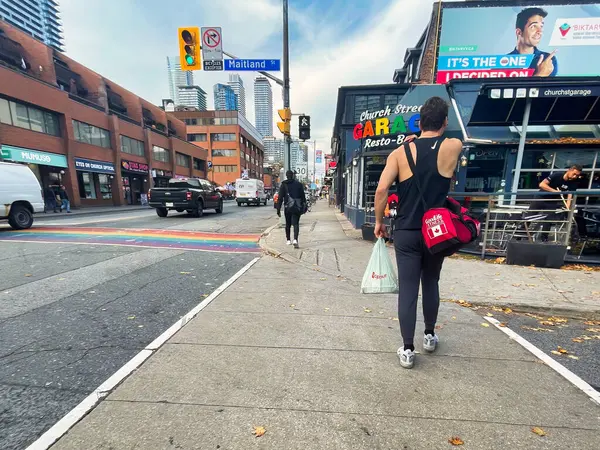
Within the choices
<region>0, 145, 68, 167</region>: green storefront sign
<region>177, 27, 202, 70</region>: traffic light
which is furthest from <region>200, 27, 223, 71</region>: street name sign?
<region>0, 145, 68, 167</region>: green storefront sign

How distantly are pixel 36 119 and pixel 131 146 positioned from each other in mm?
11045

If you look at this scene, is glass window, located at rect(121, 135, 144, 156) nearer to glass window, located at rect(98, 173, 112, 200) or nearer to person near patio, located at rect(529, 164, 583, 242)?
glass window, located at rect(98, 173, 112, 200)

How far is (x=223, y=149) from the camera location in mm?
63969

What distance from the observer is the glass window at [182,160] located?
4306 cm

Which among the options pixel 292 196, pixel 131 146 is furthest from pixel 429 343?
pixel 131 146

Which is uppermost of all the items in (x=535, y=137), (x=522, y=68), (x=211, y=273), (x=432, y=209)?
(x=522, y=68)

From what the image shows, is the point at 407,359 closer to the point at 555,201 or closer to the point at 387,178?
the point at 387,178

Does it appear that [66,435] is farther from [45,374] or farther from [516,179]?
[516,179]

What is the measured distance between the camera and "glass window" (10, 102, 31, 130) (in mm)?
19391

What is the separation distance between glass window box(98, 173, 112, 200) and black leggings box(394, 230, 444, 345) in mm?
32702

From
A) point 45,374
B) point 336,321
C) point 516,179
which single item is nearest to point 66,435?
point 45,374

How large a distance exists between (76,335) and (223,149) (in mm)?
65284

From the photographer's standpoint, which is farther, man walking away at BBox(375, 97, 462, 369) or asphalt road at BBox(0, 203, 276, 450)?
man walking away at BBox(375, 97, 462, 369)

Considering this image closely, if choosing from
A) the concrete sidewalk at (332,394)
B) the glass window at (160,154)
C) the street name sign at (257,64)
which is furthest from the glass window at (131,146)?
the concrete sidewalk at (332,394)
